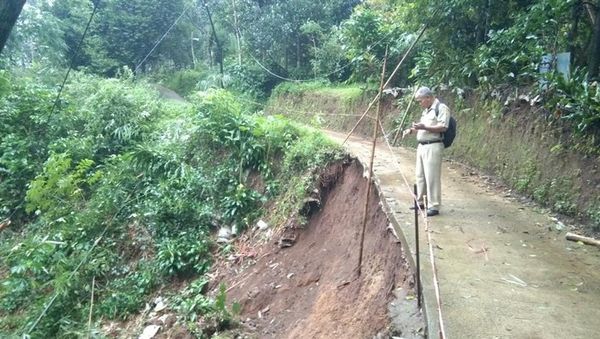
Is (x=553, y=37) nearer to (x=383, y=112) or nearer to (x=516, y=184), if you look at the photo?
(x=516, y=184)

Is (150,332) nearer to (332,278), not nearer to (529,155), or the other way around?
(332,278)

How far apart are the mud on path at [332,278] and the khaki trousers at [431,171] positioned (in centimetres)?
66

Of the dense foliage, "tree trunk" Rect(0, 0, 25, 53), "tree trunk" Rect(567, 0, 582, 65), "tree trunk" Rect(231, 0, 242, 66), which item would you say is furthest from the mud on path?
"tree trunk" Rect(231, 0, 242, 66)

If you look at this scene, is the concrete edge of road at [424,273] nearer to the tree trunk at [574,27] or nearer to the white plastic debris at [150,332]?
the white plastic debris at [150,332]

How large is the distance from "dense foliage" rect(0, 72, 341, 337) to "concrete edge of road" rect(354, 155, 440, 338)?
251 cm

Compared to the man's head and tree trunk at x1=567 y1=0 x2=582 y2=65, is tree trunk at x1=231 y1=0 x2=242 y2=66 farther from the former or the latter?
the man's head

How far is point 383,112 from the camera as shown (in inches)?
571

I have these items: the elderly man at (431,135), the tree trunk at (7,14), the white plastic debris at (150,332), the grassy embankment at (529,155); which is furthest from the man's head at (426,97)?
the white plastic debris at (150,332)

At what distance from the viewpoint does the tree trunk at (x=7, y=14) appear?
161 inches

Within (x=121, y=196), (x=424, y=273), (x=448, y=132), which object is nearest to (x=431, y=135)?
(x=448, y=132)

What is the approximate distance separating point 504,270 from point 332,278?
2279 mm

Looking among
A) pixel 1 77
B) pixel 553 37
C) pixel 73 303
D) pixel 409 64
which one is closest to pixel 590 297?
pixel 553 37

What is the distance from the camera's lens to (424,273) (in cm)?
441

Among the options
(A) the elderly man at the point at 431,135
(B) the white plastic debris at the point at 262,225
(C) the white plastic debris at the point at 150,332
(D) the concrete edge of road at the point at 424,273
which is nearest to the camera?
(D) the concrete edge of road at the point at 424,273
